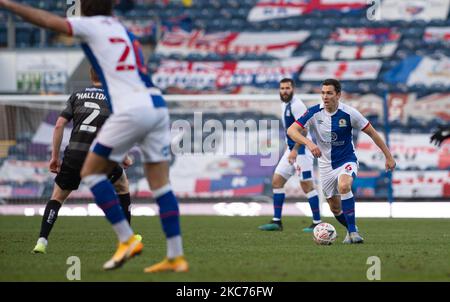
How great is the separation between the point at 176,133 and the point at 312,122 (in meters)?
10.0

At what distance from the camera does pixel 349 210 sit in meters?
11.9

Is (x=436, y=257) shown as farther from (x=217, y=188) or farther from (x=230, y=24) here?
(x=230, y=24)

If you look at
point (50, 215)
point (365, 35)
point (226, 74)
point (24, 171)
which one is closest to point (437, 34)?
point (365, 35)

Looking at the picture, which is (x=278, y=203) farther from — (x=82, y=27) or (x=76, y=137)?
(x=82, y=27)

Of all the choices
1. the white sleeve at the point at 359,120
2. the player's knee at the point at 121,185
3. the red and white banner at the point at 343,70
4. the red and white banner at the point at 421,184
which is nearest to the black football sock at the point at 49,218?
the player's knee at the point at 121,185

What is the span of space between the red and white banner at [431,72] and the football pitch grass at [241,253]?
9.01m

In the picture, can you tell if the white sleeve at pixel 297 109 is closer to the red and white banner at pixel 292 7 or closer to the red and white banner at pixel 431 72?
the red and white banner at pixel 431 72

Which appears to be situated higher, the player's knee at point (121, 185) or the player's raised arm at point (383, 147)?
the player's raised arm at point (383, 147)

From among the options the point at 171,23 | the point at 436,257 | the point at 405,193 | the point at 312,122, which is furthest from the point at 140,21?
the point at 436,257

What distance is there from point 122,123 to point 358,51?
1947 cm

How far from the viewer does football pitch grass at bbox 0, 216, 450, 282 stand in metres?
7.73

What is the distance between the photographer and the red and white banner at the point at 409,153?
21.6 metres

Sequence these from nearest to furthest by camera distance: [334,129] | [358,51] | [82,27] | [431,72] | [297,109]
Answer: [82,27] → [334,129] → [297,109] → [431,72] → [358,51]

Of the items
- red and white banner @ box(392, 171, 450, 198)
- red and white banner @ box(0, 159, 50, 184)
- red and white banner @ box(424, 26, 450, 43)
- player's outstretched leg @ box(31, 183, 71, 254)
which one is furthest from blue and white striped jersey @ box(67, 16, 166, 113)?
red and white banner @ box(424, 26, 450, 43)
